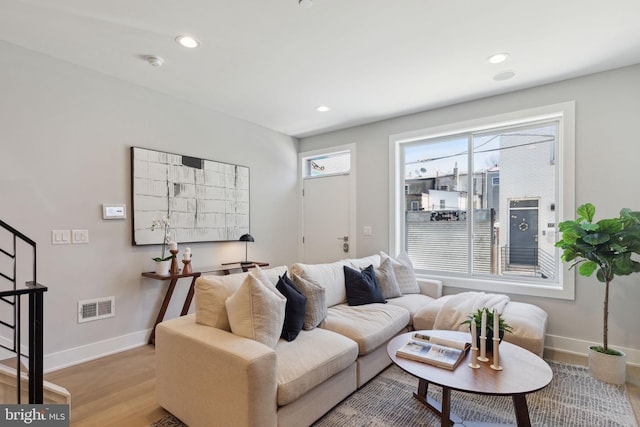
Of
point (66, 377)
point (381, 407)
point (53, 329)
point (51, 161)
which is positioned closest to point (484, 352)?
point (381, 407)

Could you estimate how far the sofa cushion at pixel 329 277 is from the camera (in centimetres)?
281

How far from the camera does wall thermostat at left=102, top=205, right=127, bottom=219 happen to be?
10.1ft

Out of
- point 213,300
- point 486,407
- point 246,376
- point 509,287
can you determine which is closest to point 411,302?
point 509,287

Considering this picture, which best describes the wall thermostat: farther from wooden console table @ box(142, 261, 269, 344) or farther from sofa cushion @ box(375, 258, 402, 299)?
sofa cushion @ box(375, 258, 402, 299)

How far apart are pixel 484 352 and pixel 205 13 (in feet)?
9.21

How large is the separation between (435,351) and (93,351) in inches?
119

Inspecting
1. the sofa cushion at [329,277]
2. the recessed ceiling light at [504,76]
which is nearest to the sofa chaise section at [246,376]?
the sofa cushion at [329,277]

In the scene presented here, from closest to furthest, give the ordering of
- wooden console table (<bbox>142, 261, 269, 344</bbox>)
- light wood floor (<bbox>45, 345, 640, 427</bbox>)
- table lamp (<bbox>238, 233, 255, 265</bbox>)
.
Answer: light wood floor (<bbox>45, 345, 640, 427</bbox>) → wooden console table (<bbox>142, 261, 269, 344</bbox>) → table lamp (<bbox>238, 233, 255, 265</bbox>)

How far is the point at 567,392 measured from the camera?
2.41 m

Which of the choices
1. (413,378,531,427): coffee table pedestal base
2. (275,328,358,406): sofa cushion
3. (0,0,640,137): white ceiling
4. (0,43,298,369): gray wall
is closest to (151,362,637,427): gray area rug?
(413,378,531,427): coffee table pedestal base

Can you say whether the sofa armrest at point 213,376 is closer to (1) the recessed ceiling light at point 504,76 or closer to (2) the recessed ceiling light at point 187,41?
(2) the recessed ceiling light at point 187,41

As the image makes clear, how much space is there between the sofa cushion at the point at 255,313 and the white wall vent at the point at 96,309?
70.1 inches

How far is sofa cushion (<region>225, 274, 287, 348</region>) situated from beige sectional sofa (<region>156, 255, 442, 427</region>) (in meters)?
0.06

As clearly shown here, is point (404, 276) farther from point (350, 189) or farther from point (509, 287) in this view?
point (350, 189)
